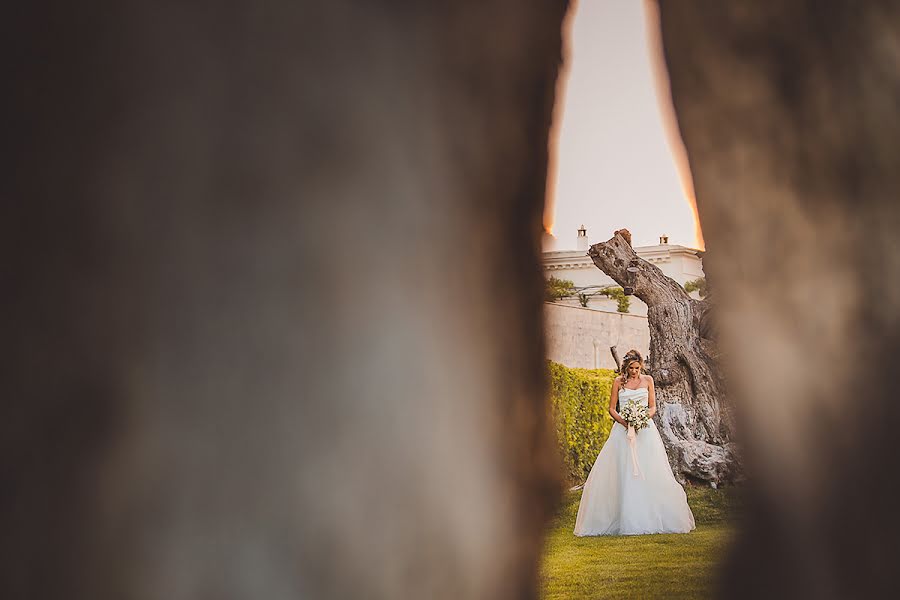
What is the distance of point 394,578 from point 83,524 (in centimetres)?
76

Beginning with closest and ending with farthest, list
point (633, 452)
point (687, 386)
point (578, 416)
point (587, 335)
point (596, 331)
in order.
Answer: point (633, 452) < point (687, 386) < point (578, 416) < point (587, 335) < point (596, 331)

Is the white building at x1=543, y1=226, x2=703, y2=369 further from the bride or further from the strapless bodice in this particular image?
the bride

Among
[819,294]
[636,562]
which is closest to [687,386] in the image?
[636,562]

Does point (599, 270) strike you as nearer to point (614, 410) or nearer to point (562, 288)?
point (562, 288)

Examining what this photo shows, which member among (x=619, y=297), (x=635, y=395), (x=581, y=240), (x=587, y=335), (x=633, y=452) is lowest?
(x=633, y=452)

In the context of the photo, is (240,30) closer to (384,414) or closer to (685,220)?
(384,414)

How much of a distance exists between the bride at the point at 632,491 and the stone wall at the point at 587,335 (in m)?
11.1

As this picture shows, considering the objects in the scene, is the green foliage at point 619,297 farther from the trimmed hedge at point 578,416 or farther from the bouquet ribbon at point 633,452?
the bouquet ribbon at point 633,452

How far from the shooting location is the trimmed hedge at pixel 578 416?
44.9 ft

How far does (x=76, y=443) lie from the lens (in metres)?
2.05

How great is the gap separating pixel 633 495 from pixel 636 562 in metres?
1.81

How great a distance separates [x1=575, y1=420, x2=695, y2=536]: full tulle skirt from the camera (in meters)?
9.80

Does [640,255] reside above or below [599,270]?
above

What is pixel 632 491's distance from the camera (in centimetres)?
988
